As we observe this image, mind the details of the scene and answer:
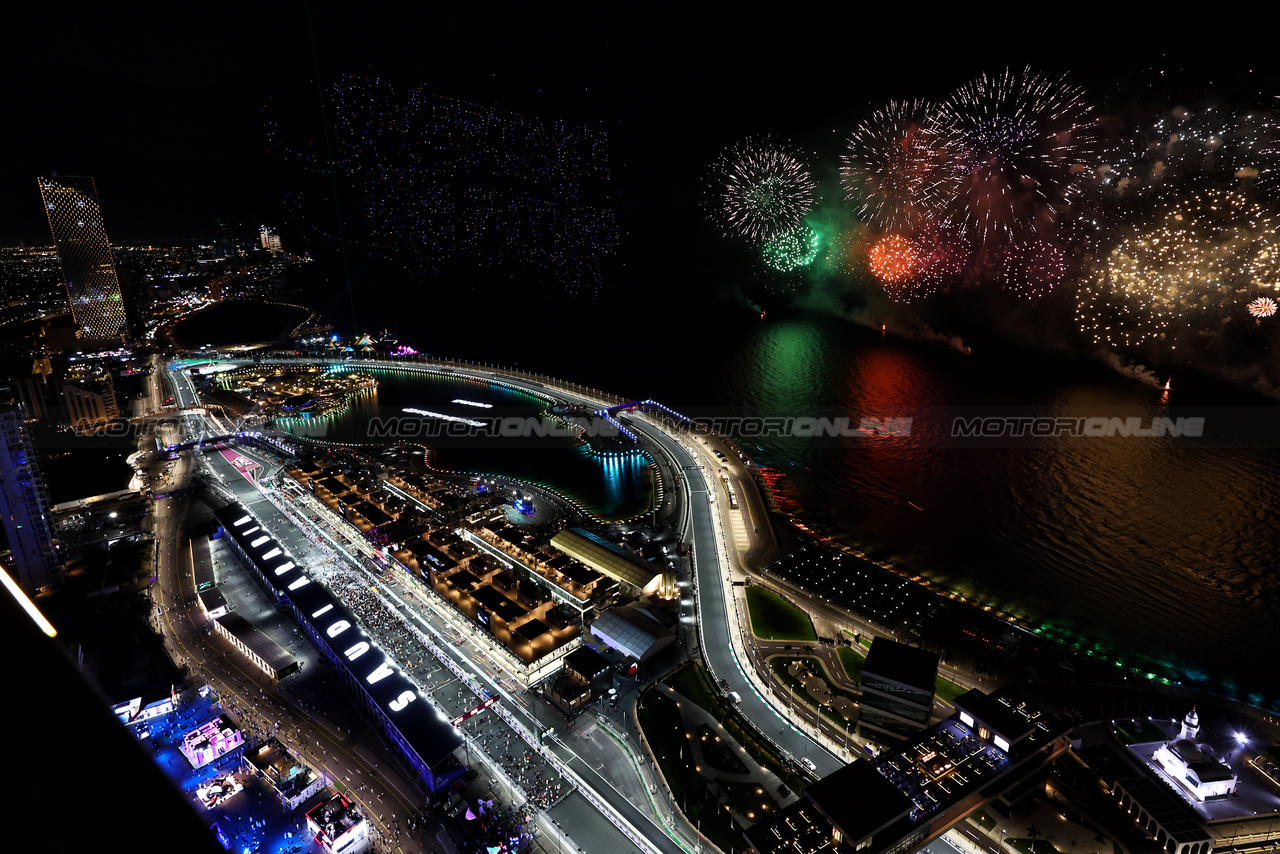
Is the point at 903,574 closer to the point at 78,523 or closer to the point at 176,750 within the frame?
the point at 176,750

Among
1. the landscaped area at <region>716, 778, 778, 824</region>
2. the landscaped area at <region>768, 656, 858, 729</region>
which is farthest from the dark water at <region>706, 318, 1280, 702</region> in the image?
the landscaped area at <region>716, 778, 778, 824</region>

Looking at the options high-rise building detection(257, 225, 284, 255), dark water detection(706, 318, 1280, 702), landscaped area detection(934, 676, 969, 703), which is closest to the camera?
landscaped area detection(934, 676, 969, 703)

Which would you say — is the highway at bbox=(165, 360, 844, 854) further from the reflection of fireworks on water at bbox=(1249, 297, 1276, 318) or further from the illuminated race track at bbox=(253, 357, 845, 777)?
the reflection of fireworks on water at bbox=(1249, 297, 1276, 318)

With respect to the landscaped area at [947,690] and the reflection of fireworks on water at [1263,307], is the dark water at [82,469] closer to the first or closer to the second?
the landscaped area at [947,690]

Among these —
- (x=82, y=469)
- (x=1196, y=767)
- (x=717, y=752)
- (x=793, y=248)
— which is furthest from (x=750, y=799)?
(x=793, y=248)

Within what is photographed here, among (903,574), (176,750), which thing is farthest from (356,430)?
(903,574)

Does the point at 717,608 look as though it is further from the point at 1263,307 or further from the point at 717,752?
the point at 1263,307

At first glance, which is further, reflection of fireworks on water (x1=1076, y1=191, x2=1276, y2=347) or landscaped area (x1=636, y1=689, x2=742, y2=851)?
reflection of fireworks on water (x1=1076, y1=191, x2=1276, y2=347)
